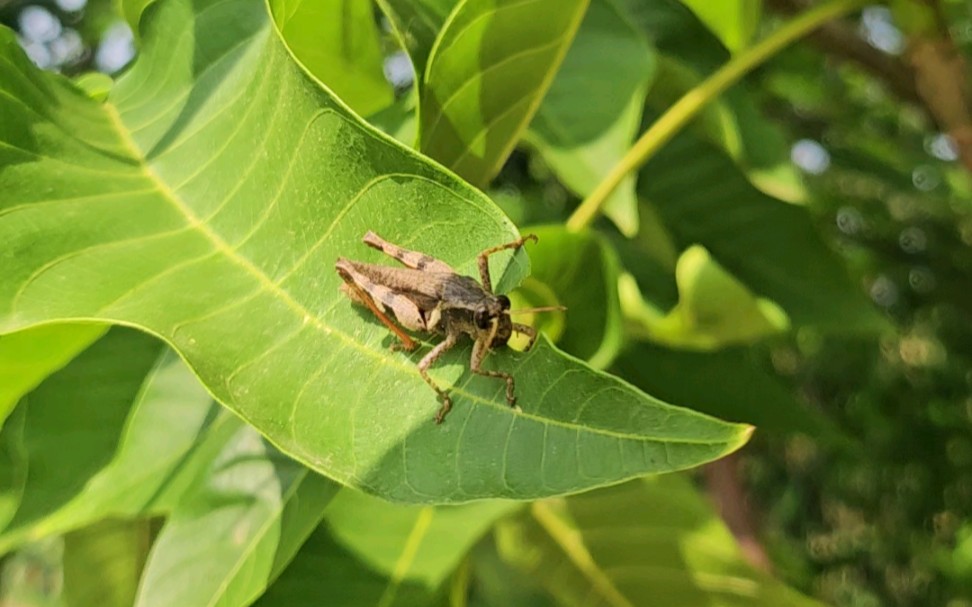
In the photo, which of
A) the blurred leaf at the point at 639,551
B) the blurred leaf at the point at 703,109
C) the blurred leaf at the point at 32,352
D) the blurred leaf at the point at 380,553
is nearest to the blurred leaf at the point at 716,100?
the blurred leaf at the point at 703,109

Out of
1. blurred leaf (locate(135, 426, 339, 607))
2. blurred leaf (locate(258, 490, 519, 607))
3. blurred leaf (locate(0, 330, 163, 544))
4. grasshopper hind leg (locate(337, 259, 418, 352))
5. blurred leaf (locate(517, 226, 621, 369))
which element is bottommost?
blurred leaf (locate(258, 490, 519, 607))

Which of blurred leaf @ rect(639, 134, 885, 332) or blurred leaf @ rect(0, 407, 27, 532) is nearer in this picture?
blurred leaf @ rect(0, 407, 27, 532)

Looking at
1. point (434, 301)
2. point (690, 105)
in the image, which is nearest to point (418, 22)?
point (434, 301)

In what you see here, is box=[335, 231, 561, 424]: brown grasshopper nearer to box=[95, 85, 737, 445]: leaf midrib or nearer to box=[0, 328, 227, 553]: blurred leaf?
box=[95, 85, 737, 445]: leaf midrib

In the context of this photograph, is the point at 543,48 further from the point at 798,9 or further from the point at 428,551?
the point at 798,9

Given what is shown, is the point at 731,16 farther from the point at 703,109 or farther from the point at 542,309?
the point at 542,309

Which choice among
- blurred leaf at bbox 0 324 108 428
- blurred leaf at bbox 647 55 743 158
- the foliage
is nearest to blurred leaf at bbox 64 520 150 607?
the foliage

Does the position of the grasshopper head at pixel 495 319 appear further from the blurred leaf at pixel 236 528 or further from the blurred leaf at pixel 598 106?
the blurred leaf at pixel 598 106
